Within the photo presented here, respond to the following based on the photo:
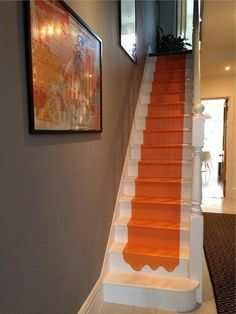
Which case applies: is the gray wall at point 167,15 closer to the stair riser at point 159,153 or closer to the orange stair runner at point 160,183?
the orange stair runner at point 160,183

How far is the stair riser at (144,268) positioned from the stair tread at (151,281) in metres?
0.03

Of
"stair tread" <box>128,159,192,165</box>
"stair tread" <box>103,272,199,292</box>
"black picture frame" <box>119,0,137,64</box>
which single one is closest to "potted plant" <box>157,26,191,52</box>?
"black picture frame" <box>119,0,137,64</box>

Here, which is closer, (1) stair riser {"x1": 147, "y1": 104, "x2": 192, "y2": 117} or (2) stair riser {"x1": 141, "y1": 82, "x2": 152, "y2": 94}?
(1) stair riser {"x1": 147, "y1": 104, "x2": 192, "y2": 117}

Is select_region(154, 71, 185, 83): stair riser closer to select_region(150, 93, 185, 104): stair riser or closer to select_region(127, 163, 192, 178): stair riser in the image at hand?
select_region(150, 93, 185, 104): stair riser

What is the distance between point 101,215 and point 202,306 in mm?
1018

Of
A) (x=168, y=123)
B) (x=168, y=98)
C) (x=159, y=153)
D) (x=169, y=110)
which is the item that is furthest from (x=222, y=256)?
(x=168, y=98)

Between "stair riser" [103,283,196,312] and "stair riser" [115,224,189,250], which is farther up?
"stair riser" [115,224,189,250]

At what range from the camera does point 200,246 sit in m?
1.96

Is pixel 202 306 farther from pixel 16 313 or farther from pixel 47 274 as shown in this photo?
pixel 16 313

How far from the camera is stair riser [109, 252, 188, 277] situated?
2081 millimetres

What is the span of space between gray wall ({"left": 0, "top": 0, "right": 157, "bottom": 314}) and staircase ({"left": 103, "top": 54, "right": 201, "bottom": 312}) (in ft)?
0.78

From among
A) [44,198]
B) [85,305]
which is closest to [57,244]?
[44,198]

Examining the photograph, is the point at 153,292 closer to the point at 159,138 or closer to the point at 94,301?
the point at 94,301

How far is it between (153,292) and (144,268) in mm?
248
